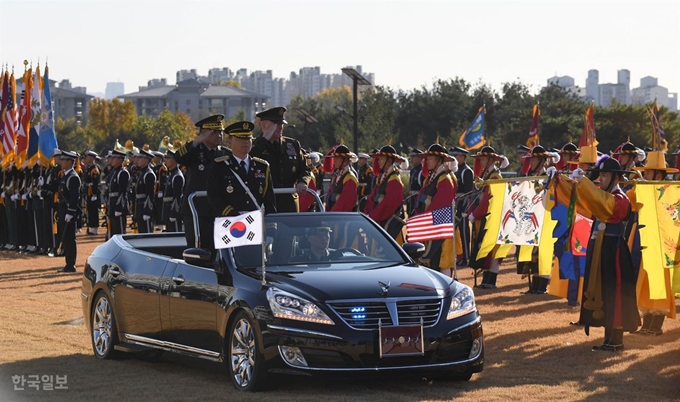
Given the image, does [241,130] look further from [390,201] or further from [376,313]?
[390,201]

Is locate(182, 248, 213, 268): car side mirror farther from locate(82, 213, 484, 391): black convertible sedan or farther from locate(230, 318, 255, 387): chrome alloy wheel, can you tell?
locate(230, 318, 255, 387): chrome alloy wheel

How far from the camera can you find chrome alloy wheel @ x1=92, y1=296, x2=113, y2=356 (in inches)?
464

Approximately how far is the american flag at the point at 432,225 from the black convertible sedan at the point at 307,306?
14.0ft

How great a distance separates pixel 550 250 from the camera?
15.6 m

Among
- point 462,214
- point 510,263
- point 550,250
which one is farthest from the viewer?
point 510,263

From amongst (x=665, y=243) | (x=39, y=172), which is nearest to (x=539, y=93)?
(x=39, y=172)

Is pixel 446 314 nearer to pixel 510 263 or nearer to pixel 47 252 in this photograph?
pixel 510 263

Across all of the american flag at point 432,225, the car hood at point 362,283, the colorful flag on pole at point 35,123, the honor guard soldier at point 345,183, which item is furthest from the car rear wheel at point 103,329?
the colorful flag on pole at point 35,123

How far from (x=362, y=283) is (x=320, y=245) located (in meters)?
0.99

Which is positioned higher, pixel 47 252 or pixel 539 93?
pixel 539 93

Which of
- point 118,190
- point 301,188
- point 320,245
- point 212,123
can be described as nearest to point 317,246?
point 320,245

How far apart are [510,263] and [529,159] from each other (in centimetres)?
398

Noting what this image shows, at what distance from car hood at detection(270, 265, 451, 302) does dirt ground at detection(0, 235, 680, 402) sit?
61cm

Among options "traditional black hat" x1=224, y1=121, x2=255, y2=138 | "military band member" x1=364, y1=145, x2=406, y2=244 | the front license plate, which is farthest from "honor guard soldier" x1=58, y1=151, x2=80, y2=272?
the front license plate
